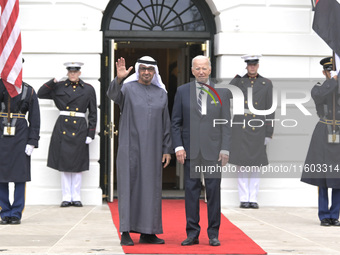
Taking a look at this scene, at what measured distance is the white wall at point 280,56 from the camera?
11.9 metres

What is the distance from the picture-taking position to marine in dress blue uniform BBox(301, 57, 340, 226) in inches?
371

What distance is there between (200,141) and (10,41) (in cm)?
354

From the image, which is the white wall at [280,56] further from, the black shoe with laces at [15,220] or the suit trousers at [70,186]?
the black shoe with laces at [15,220]

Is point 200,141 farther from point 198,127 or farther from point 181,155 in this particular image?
point 181,155

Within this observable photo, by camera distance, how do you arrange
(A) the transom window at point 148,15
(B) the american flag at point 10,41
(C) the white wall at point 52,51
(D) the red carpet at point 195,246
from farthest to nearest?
(A) the transom window at point 148,15 → (C) the white wall at point 52,51 → (B) the american flag at point 10,41 → (D) the red carpet at point 195,246

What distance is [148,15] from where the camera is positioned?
40.1 ft

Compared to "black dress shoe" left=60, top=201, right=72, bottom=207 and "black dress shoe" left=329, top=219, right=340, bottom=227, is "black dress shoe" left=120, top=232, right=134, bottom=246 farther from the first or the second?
"black dress shoe" left=60, top=201, right=72, bottom=207

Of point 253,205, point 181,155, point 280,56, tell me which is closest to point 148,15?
point 280,56

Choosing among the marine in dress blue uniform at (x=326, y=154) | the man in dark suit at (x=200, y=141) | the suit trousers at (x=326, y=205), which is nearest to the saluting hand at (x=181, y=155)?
the man in dark suit at (x=200, y=141)

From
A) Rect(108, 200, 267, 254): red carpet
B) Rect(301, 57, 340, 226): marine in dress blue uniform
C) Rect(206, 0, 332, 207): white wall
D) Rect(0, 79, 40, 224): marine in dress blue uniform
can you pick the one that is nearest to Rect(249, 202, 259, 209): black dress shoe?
Rect(206, 0, 332, 207): white wall

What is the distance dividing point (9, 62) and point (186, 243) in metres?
3.69

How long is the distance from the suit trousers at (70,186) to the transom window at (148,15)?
2.44 metres

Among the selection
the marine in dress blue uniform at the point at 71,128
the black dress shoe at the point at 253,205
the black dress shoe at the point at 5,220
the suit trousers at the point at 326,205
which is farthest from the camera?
the black dress shoe at the point at 253,205

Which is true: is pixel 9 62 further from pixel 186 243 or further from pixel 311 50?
pixel 311 50
